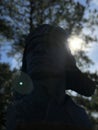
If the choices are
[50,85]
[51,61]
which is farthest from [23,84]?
[51,61]

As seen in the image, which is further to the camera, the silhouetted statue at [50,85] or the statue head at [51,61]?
the statue head at [51,61]

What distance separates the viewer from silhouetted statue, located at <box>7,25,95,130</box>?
5.72 metres

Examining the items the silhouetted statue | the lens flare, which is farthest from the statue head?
the lens flare

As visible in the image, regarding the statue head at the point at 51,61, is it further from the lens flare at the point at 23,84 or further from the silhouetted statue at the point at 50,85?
the lens flare at the point at 23,84

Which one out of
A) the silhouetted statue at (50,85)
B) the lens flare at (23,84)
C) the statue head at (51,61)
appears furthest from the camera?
the statue head at (51,61)

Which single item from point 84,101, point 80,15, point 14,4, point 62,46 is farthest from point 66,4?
point 62,46

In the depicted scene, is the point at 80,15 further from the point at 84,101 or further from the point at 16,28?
the point at 84,101

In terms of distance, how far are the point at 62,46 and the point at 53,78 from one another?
547mm

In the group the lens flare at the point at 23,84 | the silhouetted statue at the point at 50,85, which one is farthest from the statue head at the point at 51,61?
the lens flare at the point at 23,84

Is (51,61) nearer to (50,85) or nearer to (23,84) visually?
(50,85)

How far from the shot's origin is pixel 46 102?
19.2 ft

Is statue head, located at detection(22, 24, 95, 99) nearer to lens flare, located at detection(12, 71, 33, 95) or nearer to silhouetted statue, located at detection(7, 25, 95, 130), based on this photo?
silhouetted statue, located at detection(7, 25, 95, 130)

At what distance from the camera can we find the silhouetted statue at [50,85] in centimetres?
572

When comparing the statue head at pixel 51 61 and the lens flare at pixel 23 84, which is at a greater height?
the statue head at pixel 51 61
